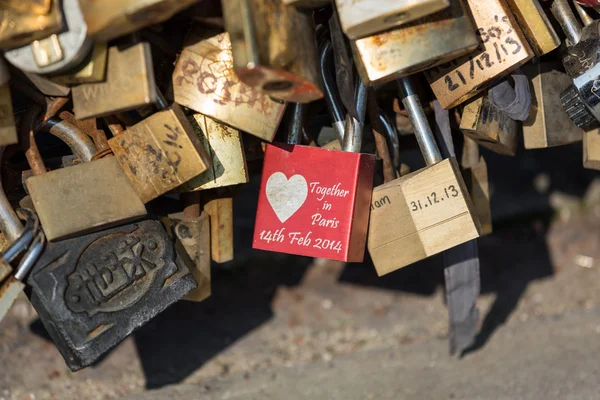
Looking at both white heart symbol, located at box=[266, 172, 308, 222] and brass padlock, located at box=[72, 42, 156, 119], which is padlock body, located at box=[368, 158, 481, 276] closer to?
white heart symbol, located at box=[266, 172, 308, 222]

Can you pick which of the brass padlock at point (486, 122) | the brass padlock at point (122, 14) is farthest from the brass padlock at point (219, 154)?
the brass padlock at point (486, 122)

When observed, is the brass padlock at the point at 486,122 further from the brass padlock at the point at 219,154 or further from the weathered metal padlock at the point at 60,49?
the weathered metal padlock at the point at 60,49

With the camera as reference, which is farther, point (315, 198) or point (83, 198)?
point (315, 198)

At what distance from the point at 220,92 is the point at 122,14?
0.82 ft

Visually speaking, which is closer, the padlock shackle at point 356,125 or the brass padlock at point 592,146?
the padlock shackle at point 356,125

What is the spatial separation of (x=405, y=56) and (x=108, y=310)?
0.75 metres

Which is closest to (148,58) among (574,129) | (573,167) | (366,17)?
(366,17)

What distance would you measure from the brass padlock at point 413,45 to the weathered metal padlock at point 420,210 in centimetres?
19

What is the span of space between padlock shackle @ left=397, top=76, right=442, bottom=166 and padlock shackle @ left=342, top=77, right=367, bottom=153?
3.7 inches

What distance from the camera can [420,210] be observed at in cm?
135

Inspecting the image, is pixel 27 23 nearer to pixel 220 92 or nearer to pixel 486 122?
pixel 220 92

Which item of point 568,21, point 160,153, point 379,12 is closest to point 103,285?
point 160,153

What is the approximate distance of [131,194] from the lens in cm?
126

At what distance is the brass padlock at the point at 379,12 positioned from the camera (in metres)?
1.12
